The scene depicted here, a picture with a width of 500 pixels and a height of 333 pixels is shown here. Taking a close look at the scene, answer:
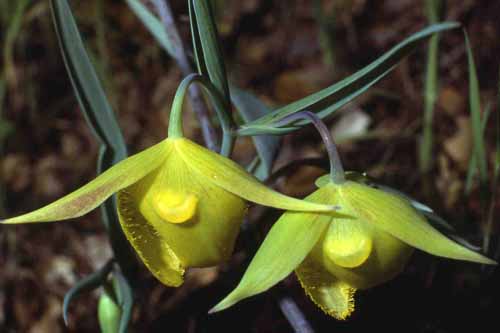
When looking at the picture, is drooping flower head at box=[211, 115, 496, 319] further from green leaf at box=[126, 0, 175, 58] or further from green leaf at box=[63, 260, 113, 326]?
green leaf at box=[126, 0, 175, 58]

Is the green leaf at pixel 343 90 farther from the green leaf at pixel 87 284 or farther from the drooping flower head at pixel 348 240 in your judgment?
the green leaf at pixel 87 284

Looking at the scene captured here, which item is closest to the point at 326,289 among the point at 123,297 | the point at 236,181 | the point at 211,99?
the point at 236,181

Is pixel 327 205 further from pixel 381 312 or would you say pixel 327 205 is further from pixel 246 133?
pixel 381 312

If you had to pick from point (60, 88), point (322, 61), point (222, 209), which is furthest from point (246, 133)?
point (60, 88)

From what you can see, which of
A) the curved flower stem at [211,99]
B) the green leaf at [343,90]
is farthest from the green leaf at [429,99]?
the curved flower stem at [211,99]

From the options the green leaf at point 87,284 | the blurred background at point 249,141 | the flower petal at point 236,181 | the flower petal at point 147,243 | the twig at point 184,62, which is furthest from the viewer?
the blurred background at point 249,141

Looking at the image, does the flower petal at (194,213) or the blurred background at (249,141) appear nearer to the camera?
the flower petal at (194,213)

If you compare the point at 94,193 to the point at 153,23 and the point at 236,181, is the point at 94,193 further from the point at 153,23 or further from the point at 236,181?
the point at 153,23
